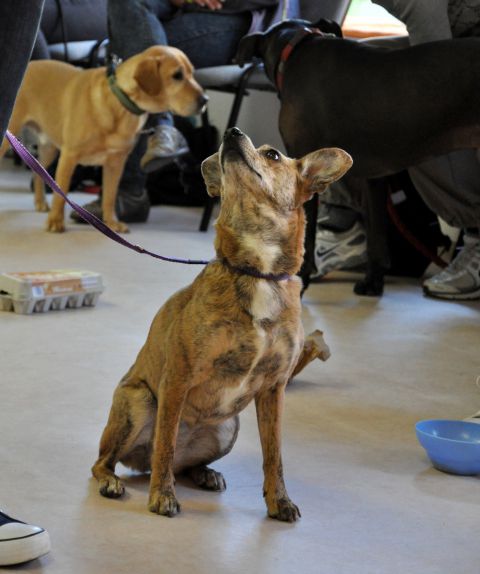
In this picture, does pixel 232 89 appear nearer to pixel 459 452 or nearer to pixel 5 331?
pixel 5 331

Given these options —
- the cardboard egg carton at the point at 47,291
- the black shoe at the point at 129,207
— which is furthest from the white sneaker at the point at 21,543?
the black shoe at the point at 129,207

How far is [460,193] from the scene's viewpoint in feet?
11.7

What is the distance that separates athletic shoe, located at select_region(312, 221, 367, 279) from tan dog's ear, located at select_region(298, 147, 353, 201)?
7.54ft

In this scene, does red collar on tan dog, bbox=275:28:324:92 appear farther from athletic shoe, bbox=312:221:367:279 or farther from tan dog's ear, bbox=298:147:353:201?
tan dog's ear, bbox=298:147:353:201

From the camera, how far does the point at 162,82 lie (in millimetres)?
4586

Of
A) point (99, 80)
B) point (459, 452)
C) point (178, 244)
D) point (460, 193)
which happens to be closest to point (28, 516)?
point (459, 452)

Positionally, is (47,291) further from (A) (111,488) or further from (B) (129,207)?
(B) (129,207)

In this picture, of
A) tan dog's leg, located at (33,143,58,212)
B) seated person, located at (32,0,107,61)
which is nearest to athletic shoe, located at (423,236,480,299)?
tan dog's leg, located at (33,143,58,212)

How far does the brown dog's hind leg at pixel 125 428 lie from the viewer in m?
1.68

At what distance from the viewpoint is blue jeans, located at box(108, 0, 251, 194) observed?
4.84 meters

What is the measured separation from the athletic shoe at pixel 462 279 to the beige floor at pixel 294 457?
15 centimetres

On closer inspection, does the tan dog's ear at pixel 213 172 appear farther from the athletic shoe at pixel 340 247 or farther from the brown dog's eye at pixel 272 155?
the athletic shoe at pixel 340 247

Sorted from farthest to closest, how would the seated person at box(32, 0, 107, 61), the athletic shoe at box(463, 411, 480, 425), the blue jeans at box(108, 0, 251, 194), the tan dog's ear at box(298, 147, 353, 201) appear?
the seated person at box(32, 0, 107, 61) < the blue jeans at box(108, 0, 251, 194) < the athletic shoe at box(463, 411, 480, 425) < the tan dog's ear at box(298, 147, 353, 201)

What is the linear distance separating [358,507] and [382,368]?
→ 1.02 m
